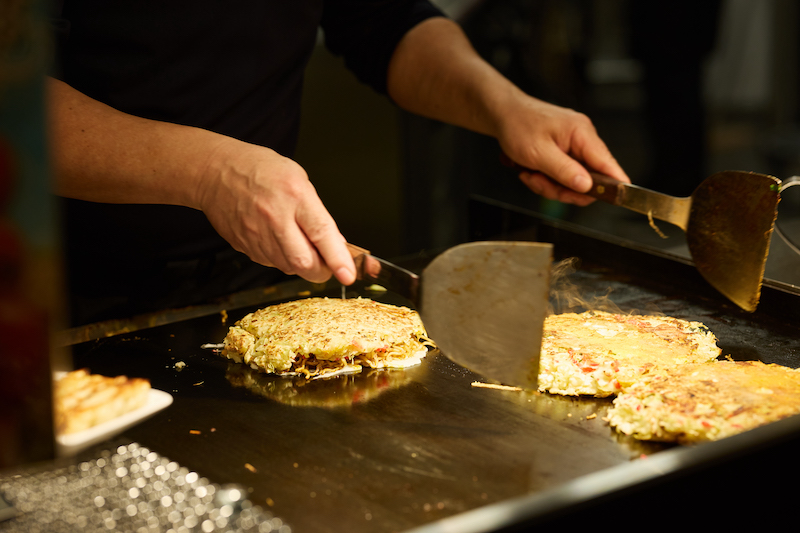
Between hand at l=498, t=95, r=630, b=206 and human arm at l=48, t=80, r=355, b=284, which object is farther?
hand at l=498, t=95, r=630, b=206

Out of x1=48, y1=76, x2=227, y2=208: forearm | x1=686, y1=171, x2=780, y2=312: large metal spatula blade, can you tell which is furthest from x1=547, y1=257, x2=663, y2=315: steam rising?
x1=48, y1=76, x2=227, y2=208: forearm

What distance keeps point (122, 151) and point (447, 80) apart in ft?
4.25

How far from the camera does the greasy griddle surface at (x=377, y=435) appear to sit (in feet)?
4.24

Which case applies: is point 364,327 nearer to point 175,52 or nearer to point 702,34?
point 175,52

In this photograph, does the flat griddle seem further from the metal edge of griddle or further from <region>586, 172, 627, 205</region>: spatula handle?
<region>586, 172, 627, 205</region>: spatula handle

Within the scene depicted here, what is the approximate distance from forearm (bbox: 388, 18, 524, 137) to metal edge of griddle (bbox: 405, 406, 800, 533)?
155 centimetres

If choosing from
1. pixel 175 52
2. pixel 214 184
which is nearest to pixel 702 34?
pixel 175 52

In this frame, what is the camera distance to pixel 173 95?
7.36 ft

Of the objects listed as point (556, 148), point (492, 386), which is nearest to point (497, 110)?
point (556, 148)

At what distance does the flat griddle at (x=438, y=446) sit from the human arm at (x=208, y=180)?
328 mm

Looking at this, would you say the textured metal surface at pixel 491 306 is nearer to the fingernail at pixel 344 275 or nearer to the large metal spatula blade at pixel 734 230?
the fingernail at pixel 344 275

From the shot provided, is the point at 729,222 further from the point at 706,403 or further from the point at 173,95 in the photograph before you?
the point at 173,95

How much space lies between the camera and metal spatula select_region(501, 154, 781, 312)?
1936 mm

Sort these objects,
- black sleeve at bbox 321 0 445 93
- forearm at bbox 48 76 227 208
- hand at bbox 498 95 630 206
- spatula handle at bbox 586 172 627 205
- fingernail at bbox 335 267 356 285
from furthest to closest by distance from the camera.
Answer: black sleeve at bbox 321 0 445 93 < hand at bbox 498 95 630 206 < spatula handle at bbox 586 172 627 205 < forearm at bbox 48 76 227 208 < fingernail at bbox 335 267 356 285
